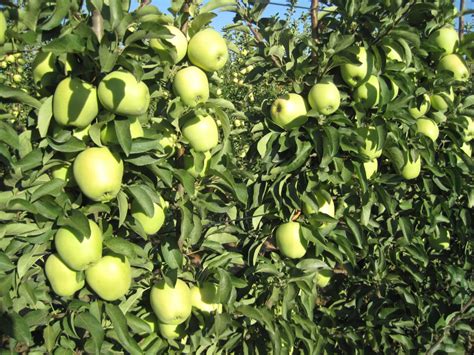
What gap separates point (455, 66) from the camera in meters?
2.02

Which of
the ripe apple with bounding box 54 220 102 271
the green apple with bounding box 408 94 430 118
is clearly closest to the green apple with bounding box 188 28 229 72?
the ripe apple with bounding box 54 220 102 271

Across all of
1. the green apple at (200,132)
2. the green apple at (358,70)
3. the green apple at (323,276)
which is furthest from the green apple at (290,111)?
the green apple at (323,276)

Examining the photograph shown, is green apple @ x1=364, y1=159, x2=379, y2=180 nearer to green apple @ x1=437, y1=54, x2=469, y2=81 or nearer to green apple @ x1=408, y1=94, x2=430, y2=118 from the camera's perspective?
green apple @ x1=408, y1=94, x2=430, y2=118

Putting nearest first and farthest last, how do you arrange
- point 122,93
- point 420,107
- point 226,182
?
point 122,93
point 226,182
point 420,107

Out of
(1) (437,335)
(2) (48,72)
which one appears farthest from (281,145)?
(1) (437,335)

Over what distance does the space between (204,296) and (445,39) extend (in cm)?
152

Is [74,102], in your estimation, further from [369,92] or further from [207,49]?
[369,92]

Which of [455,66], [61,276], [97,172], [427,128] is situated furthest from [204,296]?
[455,66]

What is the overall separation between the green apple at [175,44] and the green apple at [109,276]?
641 mm

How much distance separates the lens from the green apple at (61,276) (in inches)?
51.9

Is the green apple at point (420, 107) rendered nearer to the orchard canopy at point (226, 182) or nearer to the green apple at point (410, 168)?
the orchard canopy at point (226, 182)

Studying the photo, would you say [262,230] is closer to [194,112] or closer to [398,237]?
[194,112]

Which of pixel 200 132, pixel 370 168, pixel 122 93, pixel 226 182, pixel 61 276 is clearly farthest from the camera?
pixel 370 168

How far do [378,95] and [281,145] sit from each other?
44cm
